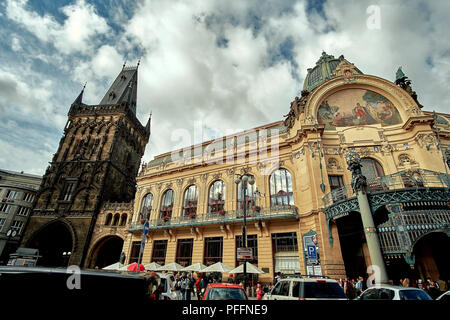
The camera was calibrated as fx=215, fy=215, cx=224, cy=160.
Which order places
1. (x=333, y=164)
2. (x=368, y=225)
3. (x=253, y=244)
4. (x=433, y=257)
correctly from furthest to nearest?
(x=253, y=244)
(x=333, y=164)
(x=433, y=257)
(x=368, y=225)

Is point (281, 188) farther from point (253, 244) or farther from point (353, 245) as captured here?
point (353, 245)

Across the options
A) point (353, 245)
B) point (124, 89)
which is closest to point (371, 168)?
point (353, 245)

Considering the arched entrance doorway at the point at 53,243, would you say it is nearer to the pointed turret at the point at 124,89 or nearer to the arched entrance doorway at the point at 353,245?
the pointed turret at the point at 124,89

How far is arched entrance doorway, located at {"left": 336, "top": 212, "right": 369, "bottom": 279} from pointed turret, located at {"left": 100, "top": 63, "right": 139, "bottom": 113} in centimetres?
4690

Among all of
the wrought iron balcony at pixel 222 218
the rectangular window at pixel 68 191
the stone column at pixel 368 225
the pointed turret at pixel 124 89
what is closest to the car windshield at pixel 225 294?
the stone column at pixel 368 225

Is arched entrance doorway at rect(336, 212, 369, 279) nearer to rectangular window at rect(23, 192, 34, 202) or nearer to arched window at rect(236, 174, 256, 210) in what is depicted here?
arched window at rect(236, 174, 256, 210)

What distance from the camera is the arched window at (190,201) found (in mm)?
25125

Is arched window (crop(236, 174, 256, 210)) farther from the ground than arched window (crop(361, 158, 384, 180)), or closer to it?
closer to it

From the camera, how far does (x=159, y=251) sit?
80.3 feet

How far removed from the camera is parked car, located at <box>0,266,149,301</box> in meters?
2.01

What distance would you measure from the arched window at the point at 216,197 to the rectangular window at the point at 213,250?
307cm

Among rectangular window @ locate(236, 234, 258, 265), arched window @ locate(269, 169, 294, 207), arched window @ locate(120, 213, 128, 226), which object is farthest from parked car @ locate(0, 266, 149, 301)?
arched window @ locate(120, 213, 128, 226)

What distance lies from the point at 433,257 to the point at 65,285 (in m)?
21.6
